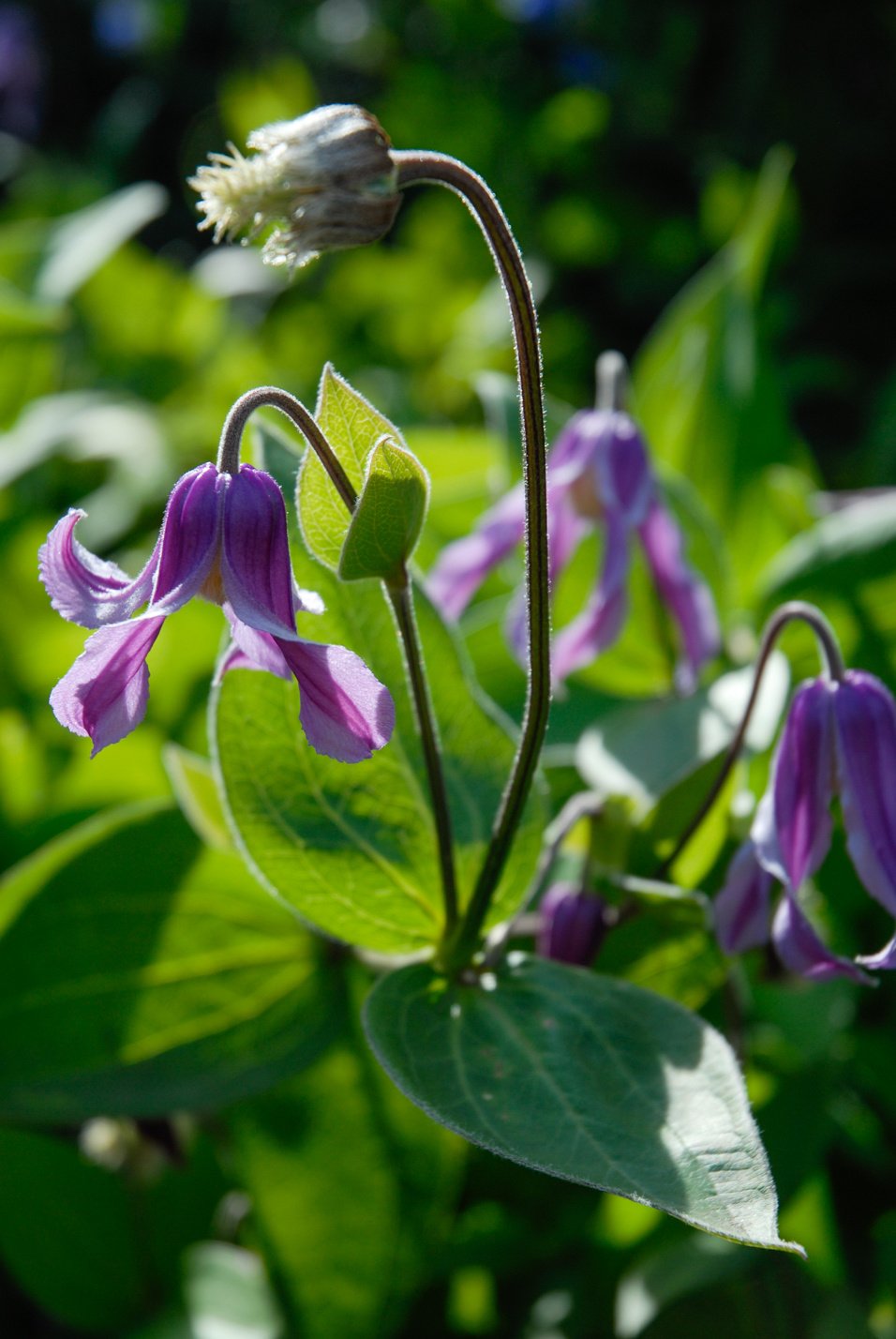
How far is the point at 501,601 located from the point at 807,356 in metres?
1.52

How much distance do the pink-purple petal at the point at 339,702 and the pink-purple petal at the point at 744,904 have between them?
1.03ft

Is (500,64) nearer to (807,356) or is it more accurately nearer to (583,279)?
(583,279)

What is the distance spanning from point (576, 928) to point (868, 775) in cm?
21

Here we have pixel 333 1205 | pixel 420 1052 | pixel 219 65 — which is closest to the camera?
pixel 420 1052

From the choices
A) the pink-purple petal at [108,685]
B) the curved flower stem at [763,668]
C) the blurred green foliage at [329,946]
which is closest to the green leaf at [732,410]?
the blurred green foliage at [329,946]

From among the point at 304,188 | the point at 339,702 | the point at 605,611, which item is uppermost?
the point at 304,188

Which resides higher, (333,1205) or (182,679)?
(182,679)

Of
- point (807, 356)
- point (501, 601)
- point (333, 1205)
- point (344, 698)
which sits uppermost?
point (344, 698)

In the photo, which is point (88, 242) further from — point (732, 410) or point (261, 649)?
point (261, 649)

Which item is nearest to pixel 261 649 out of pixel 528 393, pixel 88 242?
pixel 528 393

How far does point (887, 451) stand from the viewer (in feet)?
5.96

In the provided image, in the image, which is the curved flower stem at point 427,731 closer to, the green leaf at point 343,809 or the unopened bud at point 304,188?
the green leaf at point 343,809

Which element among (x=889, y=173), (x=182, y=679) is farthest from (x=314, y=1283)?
(x=889, y=173)

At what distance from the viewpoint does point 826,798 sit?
0.79 metres
